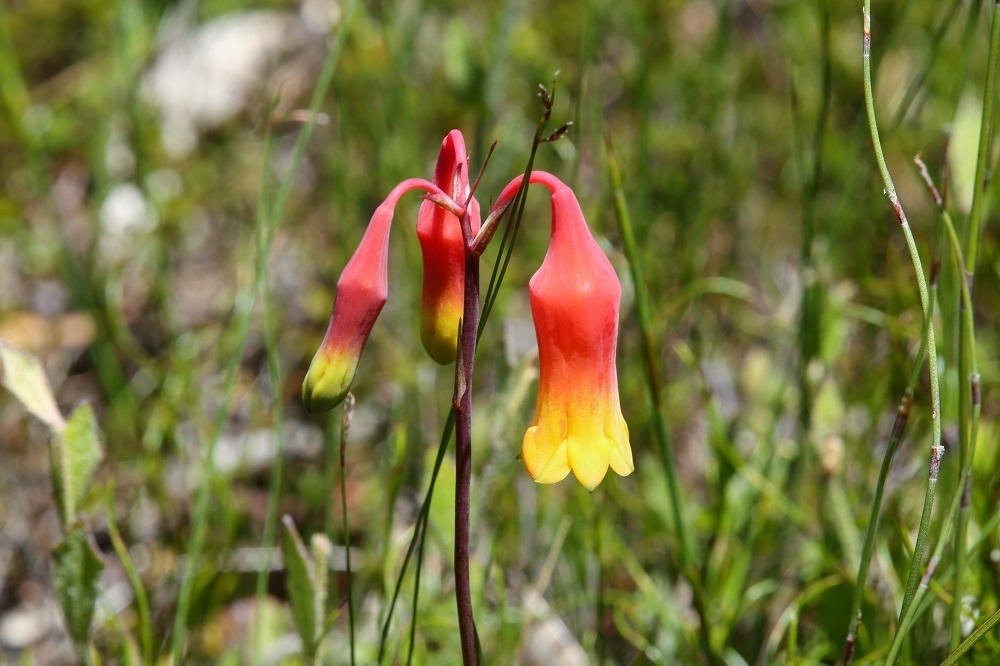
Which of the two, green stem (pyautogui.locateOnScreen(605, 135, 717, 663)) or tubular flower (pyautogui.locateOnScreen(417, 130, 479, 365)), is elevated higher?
tubular flower (pyautogui.locateOnScreen(417, 130, 479, 365))

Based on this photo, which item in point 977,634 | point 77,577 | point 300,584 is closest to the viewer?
point 977,634

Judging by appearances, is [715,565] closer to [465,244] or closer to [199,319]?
[465,244]

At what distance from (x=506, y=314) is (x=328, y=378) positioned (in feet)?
5.62

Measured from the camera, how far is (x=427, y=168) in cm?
377

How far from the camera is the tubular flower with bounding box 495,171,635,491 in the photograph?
126 cm

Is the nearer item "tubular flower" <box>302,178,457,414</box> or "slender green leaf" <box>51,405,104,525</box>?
"tubular flower" <box>302,178,457,414</box>

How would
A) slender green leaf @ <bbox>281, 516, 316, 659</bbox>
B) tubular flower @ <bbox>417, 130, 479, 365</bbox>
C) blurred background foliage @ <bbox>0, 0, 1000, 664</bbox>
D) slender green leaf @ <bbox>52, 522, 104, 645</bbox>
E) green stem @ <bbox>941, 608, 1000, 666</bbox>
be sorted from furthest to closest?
blurred background foliage @ <bbox>0, 0, 1000, 664</bbox> → slender green leaf @ <bbox>52, 522, 104, 645</bbox> → slender green leaf @ <bbox>281, 516, 316, 659</bbox> → tubular flower @ <bbox>417, 130, 479, 365</bbox> → green stem @ <bbox>941, 608, 1000, 666</bbox>

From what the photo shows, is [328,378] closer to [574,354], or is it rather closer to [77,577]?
[574,354]

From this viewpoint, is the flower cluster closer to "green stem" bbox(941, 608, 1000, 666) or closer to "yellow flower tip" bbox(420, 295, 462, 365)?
"yellow flower tip" bbox(420, 295, 462, 365)

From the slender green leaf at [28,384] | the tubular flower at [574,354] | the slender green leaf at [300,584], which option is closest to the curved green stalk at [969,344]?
the tubular flower at [574,354]

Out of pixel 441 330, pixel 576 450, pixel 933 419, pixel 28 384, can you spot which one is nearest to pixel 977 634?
pixel 933 419

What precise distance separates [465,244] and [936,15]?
140 inches

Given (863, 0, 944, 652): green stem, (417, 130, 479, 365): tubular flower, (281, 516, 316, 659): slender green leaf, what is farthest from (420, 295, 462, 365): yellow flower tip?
(863, 0, 944, 652): green stem

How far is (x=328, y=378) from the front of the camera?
51.6 inches
